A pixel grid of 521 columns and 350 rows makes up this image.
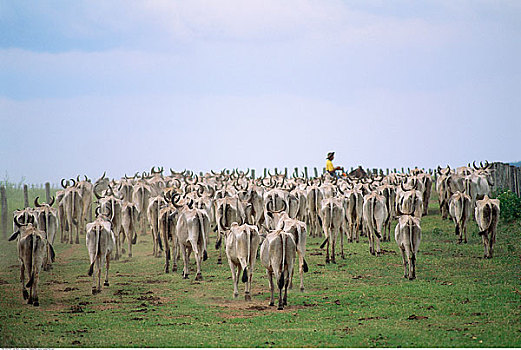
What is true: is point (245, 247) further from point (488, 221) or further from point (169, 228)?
point (488, 221)

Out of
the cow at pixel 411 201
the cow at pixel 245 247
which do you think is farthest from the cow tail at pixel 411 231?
the cow at pixel 411 201

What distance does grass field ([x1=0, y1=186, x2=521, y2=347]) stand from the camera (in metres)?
10.7

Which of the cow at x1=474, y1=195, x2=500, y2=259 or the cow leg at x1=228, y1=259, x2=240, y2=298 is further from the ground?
the cow at x1=474, y1=195, x2=500, y2=259

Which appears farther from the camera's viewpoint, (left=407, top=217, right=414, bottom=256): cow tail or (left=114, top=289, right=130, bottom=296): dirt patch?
(left=407, top=217, right=414, bottom=256): cow tail

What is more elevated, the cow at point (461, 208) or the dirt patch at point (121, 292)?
the cow at point (461, 208)

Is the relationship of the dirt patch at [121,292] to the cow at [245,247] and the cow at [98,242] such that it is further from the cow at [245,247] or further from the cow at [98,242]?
the cow at [245,247]

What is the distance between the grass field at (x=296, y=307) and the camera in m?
10.7

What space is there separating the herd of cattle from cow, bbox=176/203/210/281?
3cm

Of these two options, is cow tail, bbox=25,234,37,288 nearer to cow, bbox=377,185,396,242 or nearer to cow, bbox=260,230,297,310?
cow, bbox=260,230,297,310

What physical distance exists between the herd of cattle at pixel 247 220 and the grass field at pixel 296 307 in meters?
0.59

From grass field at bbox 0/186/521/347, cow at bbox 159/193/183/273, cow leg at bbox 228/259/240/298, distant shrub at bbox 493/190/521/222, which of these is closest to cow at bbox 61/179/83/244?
grass field at bbox 0/186/521/347

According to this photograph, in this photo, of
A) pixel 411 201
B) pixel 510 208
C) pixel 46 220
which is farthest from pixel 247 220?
pixel 510 208

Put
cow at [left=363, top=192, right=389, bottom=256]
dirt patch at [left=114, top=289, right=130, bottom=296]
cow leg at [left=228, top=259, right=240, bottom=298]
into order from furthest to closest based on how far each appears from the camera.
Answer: cow at [left=363, top=192, right=389, bottom=256], dirt patch at [left=114, top=289, right=130, bottom=296], cow leg at [left=228, top=259, right=240, bottom=298]

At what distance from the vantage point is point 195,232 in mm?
17156
